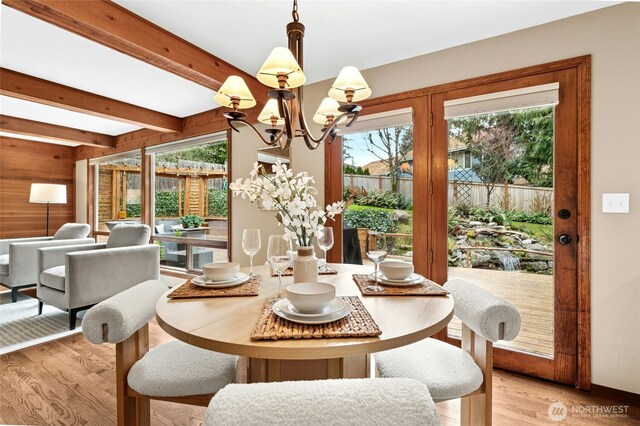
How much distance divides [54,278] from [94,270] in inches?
15.7

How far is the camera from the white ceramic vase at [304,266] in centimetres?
126

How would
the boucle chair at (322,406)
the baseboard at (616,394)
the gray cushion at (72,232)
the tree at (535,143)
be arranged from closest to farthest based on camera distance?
the boucle chair at (322,406) → the baseboard at (616,394) → the tree at (535,143) → the gray cushion at (72,232)

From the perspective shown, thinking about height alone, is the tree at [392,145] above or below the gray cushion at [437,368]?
above

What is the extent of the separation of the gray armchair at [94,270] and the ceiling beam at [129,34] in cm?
186

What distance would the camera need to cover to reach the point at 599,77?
191 cm

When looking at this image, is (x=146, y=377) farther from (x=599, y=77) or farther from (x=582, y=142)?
(x=599, y=77)

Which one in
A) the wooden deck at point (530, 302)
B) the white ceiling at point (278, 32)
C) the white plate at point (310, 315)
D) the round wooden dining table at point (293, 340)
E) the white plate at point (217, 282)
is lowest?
Answer: the wooden deck at point (530, 302)

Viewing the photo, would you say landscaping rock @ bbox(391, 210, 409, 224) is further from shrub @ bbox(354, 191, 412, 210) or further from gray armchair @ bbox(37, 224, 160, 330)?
gray armchair @ bbox(37, 224, 160, 330)

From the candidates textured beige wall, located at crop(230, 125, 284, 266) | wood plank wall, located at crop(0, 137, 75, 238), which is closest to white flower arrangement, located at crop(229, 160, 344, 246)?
textured beige wall, located at crop(230, 125, 284, 266)

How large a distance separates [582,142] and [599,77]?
390 mm

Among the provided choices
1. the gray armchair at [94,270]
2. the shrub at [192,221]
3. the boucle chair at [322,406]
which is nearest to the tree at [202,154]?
the shrub at [192,221]

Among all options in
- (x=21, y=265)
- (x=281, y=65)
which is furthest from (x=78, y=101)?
(x=281, y=65)

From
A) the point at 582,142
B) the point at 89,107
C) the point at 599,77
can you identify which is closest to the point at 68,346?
the point at 89,107

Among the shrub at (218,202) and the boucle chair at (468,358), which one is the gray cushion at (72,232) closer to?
the shrub at (218,202)
